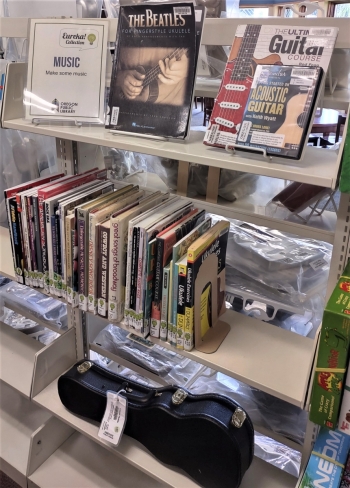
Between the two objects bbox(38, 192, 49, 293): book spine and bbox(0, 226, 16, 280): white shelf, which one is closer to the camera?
bbox(38, 192, 49, 293): book spine

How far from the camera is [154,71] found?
0.99 meters

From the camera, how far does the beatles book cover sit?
776mm

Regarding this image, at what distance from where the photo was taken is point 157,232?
983mm

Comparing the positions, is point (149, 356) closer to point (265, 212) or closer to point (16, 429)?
point (16, 429)

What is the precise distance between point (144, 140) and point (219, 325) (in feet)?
1.80

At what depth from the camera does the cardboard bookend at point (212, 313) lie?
3.19ft

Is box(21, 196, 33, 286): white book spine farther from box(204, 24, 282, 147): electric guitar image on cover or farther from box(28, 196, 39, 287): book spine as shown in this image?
box(204, 24, 282, 147): electric guitar image on cover

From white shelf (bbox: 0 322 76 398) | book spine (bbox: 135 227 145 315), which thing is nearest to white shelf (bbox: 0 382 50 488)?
white shelf (bbox: 0 322 76 398)

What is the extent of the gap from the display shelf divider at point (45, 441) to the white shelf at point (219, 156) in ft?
3.42

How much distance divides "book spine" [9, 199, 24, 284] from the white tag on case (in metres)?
0.48

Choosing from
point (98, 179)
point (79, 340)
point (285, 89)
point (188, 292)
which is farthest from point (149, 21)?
point (79, 340)

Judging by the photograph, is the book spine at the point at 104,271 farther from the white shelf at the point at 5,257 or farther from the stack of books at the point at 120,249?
the white shelf at the point at 5,257

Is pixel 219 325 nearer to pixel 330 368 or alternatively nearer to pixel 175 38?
pixel 330 368

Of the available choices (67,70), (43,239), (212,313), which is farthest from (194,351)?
(67,70)
